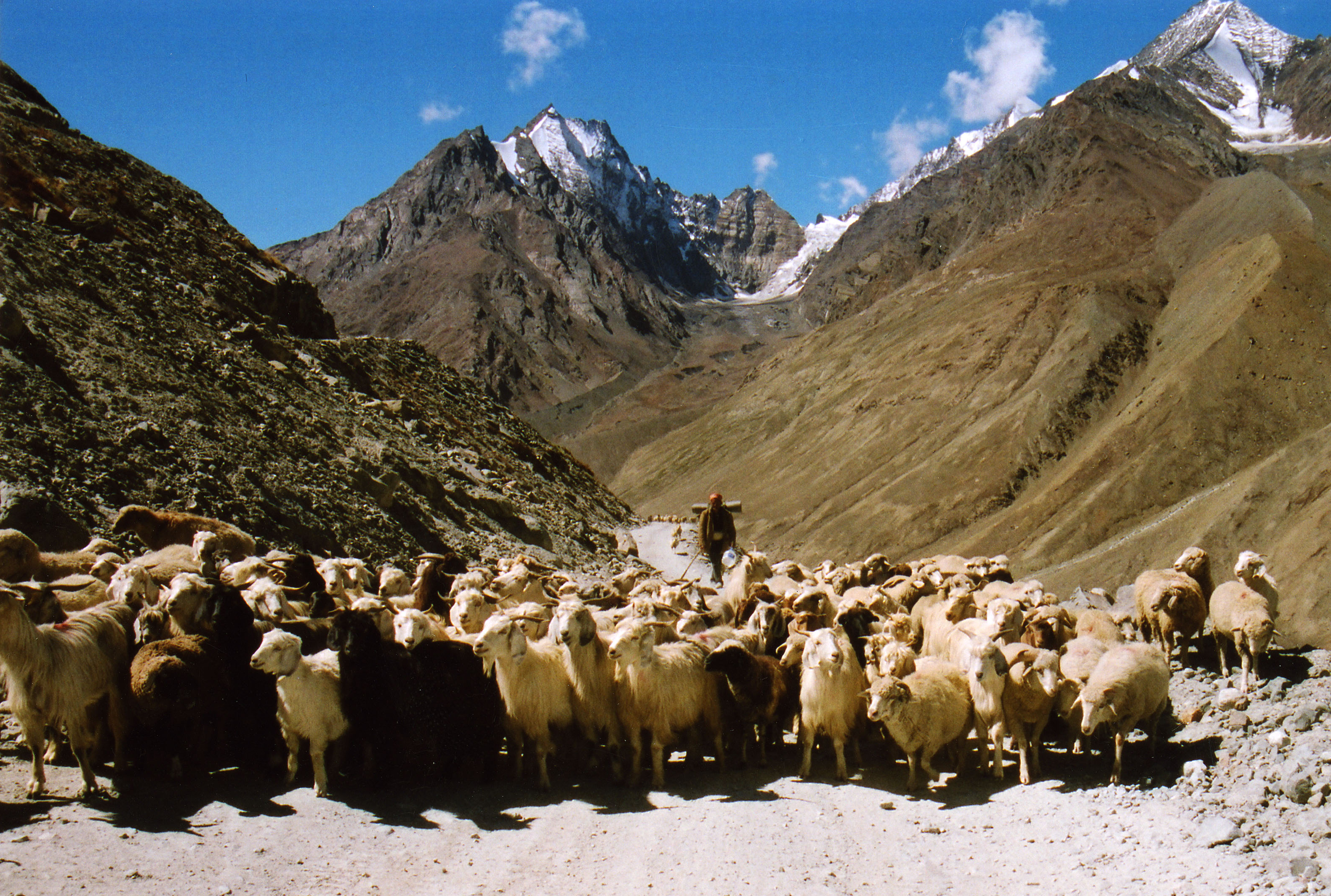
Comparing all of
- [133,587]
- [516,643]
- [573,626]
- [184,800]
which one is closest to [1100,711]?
[573,626]

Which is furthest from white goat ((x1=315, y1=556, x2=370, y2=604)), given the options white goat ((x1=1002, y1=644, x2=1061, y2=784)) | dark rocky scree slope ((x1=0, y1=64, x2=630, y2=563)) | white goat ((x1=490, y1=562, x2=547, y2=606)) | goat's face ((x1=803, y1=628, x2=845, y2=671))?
white goat ((x1=1002, y1=644, x2=1061, y2=784))

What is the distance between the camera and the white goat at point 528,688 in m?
9.25

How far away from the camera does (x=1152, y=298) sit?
61844 millimetres

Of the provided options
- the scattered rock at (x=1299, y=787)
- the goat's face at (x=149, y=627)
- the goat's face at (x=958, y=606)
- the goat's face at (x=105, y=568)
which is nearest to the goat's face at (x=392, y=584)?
the goat's face at (x=105, y=568)

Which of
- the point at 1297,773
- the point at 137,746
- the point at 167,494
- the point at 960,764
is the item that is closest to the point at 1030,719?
the point at 960,764

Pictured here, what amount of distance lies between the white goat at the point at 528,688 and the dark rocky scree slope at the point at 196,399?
27.4 ft

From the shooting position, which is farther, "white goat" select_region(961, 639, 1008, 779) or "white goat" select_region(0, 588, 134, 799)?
"white goat" select_region(961, 639, 1008, 779)

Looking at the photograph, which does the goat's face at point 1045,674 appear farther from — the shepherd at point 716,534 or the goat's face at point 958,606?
Result: the shepherd at point 716,534

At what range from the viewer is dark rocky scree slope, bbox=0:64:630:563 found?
16750mm

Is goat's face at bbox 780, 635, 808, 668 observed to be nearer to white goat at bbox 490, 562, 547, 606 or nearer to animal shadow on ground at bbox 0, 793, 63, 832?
white goat at bbox 490, 562, 547, 606

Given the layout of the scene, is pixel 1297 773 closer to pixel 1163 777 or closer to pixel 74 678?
pixel 1163 777

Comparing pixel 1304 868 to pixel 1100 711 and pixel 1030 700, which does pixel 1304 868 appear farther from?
pixel 1030 700

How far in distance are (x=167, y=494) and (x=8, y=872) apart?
1118 centimetres

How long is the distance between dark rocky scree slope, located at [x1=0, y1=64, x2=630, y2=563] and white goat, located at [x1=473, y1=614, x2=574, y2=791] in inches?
329
